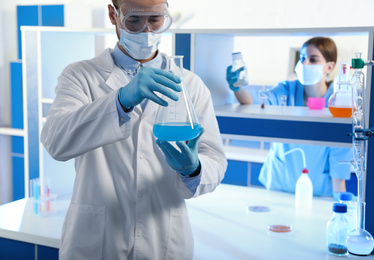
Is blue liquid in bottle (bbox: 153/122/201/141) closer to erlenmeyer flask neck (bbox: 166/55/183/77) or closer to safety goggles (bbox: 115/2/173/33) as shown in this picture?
erlenmeyer flask neck (bbox: 166/55/183/77)

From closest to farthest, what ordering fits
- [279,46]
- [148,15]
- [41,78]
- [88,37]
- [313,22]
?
[148,15], [41,78], [88,37], [313,22], [279,46]

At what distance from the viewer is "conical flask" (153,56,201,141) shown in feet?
4.12

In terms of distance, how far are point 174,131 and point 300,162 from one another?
189 centimetres

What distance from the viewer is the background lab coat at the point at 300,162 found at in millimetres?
2867

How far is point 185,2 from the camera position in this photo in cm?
427

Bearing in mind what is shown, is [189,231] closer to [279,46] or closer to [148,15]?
[148,15]

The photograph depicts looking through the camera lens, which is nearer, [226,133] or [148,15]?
[148,15]

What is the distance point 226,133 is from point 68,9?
7.70 feet

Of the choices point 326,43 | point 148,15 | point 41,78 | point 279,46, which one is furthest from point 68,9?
point 148,15

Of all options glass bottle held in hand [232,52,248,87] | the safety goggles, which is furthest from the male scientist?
glass bottle held in hand [232,52,248,87]

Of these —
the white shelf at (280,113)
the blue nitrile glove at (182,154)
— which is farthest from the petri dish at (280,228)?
→ the blue nitrile glove at (182,154)

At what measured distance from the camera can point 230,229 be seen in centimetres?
215

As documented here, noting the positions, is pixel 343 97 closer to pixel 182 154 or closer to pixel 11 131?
pixel 182 154

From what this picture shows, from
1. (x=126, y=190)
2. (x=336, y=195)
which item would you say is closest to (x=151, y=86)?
(x=126, y=190)
